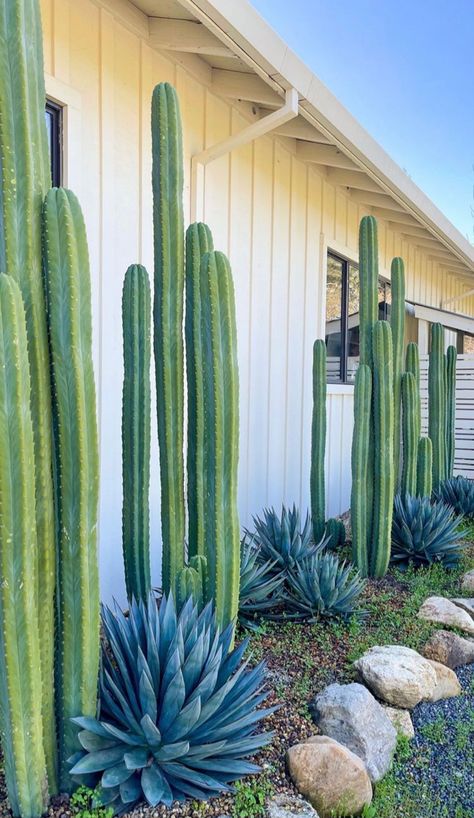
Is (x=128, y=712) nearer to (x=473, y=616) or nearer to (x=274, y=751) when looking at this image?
(x=274, y=751)

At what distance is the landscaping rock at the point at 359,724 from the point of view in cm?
244

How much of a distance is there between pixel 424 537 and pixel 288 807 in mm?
3202

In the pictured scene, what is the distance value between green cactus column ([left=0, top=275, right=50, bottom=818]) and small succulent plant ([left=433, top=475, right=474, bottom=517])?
214 inches

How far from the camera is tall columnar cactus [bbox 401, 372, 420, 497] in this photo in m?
5.51

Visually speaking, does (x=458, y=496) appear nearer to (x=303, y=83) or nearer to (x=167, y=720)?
(x=303, y=83)

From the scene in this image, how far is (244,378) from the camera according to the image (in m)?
4.98

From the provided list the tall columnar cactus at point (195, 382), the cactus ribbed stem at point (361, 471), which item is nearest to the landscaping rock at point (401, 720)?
the tall columnar cactus at point (195, 382)

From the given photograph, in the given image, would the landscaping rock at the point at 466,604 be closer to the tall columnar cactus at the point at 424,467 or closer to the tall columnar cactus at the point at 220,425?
the tall columnar cactus at the point at 424,467

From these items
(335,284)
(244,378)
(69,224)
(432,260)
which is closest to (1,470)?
(69,224)

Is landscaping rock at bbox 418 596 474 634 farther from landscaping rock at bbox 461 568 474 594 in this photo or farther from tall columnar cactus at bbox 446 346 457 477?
tall columnar cactus at bbox 446 346 457 477

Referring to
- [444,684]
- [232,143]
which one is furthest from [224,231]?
[444,684]

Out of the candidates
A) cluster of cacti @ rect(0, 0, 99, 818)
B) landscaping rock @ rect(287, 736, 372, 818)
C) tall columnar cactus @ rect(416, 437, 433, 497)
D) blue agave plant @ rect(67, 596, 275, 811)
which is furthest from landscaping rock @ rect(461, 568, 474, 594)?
cluster of cacti @ rect(0, 0, 99, 818)

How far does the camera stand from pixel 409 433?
18.1 ft

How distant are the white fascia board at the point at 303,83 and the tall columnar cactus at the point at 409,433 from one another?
74.6 inches
